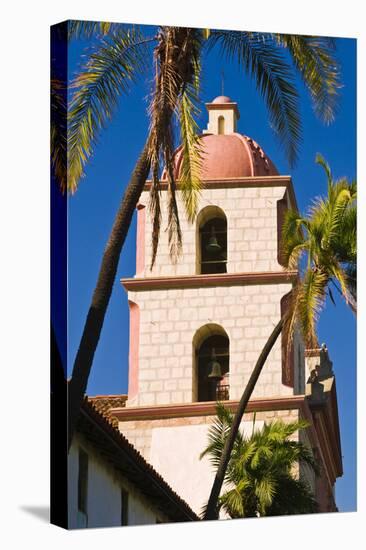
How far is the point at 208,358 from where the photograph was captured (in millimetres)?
27141

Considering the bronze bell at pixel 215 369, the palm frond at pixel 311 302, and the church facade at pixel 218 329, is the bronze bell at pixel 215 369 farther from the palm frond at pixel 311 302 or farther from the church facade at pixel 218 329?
the palm frond at pixel 311 302

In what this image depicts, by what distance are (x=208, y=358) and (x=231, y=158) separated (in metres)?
2.72

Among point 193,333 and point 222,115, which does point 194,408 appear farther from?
point 222,115

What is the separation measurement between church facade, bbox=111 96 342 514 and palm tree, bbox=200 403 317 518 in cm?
20

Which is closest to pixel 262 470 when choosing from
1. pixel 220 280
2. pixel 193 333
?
pixel 193 333

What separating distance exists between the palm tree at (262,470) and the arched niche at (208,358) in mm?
583

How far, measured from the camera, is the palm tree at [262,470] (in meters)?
26.1

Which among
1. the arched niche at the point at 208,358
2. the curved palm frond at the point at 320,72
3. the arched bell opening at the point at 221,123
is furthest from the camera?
the arched niche at the point at 208,358

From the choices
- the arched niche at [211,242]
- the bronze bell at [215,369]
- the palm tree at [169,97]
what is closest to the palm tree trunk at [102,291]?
the palm tree at [169,97]

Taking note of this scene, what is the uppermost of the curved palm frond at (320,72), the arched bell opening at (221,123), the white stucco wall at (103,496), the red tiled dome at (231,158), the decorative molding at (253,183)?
the curved palm frond at (320,72)

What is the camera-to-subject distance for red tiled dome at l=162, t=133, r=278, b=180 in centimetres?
2616

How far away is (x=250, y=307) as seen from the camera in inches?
1057

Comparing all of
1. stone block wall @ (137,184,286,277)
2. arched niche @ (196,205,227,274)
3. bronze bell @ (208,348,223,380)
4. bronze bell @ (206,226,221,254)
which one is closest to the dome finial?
stone block wall @ (137,184,286,277)

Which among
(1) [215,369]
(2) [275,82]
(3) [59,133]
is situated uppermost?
(2) [275,82]
